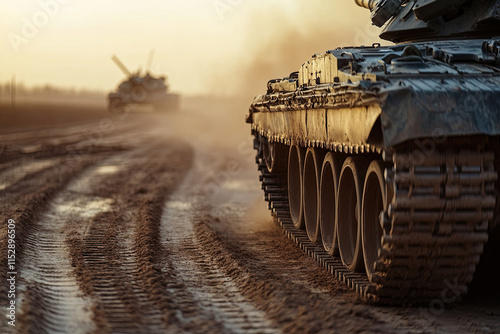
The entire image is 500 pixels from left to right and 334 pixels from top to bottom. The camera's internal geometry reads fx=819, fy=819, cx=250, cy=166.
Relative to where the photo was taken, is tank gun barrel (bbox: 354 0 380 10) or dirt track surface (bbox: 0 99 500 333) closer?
dirt track surface (bbox: 0 99 500 333)

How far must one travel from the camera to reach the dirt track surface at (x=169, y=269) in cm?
562

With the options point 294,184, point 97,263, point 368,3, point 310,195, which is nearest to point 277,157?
point 294,184

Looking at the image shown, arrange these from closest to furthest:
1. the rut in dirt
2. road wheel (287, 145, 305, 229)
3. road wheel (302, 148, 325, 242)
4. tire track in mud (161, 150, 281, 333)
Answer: tire track in mud (161, 150, 281, 333), the rut in dirt, road wheel (302, 148, 325, 242), road wheel (287, 145, 305, 229)

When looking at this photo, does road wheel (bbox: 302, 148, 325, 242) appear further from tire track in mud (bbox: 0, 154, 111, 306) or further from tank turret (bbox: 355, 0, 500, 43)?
tire track in mud (bbox: 0, 154, 111, 306)

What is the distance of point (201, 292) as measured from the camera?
657cm

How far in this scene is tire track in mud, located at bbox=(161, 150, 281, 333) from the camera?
552 centimetres

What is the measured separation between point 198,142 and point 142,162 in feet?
29.7

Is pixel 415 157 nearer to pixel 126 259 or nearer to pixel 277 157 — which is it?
pixel 126 259

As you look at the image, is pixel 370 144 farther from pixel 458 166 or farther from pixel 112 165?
pixel 112 165

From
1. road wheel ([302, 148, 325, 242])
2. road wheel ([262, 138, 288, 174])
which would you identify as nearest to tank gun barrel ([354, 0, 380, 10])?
road wheel ([262, 138, 288, 174])

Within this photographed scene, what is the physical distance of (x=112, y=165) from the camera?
60.1 feet

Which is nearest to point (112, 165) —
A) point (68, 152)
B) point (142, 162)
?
point (142, 162)

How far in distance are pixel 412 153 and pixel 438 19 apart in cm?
355

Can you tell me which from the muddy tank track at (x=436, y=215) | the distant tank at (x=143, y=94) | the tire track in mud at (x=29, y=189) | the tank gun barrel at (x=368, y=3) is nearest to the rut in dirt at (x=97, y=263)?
the tire track in mud at (x=29, y=189)
